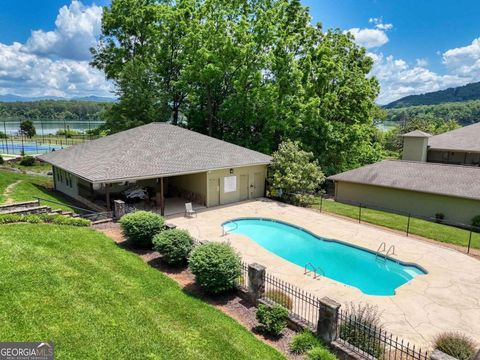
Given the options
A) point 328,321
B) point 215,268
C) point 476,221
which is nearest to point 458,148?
point 476,221

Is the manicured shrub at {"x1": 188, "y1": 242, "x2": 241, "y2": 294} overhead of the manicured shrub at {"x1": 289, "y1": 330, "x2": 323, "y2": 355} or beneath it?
overhead

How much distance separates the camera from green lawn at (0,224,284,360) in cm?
621

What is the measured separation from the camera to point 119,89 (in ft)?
105

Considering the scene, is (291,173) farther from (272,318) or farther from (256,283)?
(272,318)

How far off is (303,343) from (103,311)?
4.64 m

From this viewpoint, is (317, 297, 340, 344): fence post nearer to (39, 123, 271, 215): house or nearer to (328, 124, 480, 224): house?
(39, 123, 271, 215): house

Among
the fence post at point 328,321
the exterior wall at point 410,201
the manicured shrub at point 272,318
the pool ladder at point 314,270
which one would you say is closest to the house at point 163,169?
the exterior wall at point 410,201

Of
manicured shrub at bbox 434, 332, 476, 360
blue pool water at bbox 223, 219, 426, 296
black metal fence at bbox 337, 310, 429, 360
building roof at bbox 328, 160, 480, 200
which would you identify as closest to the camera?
manicured shrub at bbox 434, 332, 476, 360

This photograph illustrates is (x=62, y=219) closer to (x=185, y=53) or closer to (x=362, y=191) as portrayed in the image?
(x=362, y=191)

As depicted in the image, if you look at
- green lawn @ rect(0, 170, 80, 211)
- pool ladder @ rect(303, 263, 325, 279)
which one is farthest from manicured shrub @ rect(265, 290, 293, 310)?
green lawn @ rect(0, 170, 80, 211)

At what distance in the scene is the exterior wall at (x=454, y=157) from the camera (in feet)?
103

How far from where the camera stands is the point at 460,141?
32781mm

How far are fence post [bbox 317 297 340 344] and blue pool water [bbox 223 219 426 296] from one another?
461 centimetres

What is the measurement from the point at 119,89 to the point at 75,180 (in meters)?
14.6
